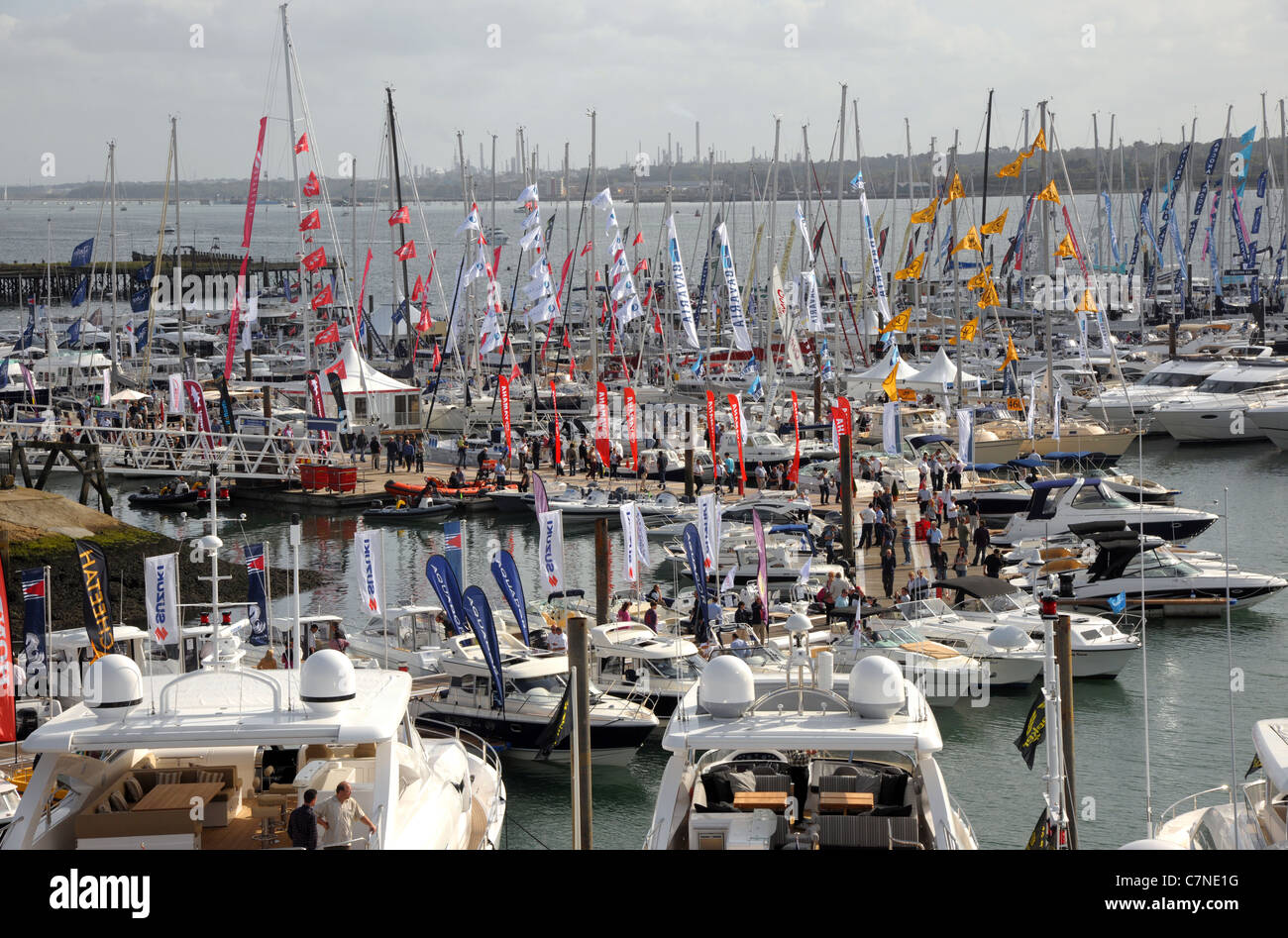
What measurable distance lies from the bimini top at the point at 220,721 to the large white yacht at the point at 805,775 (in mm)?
2967

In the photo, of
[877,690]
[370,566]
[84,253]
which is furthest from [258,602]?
[84,253]

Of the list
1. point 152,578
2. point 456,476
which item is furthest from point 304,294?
point 152,578

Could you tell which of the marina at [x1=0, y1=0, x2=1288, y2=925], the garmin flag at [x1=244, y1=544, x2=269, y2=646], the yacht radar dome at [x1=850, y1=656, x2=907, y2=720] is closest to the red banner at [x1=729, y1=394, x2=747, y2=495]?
the marina at [x1=0, y1=0, x2=1288, y2=925]

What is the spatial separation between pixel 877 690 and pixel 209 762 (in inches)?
274

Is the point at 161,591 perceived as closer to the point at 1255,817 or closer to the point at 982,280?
the point at 1255,817

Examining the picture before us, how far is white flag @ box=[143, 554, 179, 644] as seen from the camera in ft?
81.1

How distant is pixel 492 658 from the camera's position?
25.6 metres

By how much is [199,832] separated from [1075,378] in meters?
57.6

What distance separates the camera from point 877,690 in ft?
47.9

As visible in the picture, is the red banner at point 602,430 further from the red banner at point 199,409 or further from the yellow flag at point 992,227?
the red banner at point 199,409

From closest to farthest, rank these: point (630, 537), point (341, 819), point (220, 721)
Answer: point (341, 819), point (220, 721), point (630, 537)

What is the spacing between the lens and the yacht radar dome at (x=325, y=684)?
14531 millimetres

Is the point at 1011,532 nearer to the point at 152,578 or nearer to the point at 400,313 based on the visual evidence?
the point at 152,578

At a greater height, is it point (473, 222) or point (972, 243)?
point (473, 222)
